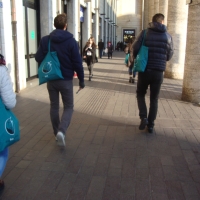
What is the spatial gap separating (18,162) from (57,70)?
4.35 ft

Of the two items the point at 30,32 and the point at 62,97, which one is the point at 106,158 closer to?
the point at 62,97

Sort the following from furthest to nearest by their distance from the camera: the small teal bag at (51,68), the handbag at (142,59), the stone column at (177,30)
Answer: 1. the stone column at (177,30)
2. the handbag at (142,59)
3. the small teal bag at (51,68)

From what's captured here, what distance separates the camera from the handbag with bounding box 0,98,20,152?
2.82 meters

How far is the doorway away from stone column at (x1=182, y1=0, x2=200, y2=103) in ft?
18.6

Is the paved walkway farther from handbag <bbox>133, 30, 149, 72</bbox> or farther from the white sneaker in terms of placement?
handbag <bbox>133, 30, 149, 72</bbox>

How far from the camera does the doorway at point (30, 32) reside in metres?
10.6

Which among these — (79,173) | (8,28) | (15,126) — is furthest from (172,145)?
(8,28)

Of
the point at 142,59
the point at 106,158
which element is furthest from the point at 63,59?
the point at 106,158

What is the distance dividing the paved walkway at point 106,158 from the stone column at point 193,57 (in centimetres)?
75

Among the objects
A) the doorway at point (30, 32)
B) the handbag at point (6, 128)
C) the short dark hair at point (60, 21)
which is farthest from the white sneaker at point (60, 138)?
the doorway at point (30, 32)

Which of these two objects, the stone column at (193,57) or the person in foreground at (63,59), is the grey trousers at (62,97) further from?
the stone column at (193,57)

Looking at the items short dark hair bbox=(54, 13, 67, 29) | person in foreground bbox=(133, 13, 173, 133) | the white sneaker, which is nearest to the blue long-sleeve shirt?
short dark hair bbox=(54, 13, 67, 29)

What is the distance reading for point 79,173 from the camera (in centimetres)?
364

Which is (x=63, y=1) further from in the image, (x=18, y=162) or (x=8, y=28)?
(x=18, y=162)
